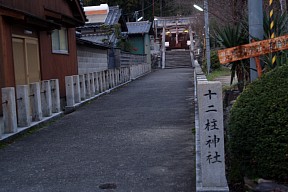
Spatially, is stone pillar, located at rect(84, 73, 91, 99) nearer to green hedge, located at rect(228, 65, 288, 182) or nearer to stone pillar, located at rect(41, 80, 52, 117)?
stone pillar, located at rect(41, 80, 52, 117)

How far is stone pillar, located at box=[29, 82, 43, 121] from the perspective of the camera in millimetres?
10336

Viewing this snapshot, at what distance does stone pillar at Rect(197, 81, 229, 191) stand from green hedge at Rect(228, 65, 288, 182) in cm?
29

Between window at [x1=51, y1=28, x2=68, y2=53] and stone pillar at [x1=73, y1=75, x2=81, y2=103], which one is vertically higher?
window at [x1=51, y1=28, x2=68, y2=53]

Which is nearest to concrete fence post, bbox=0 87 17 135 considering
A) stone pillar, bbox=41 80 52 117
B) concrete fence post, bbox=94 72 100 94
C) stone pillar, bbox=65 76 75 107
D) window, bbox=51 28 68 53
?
stone pillar, bbox=41 80 52 117

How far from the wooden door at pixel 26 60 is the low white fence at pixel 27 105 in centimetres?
69

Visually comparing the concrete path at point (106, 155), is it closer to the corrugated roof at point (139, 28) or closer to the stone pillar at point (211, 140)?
the stone pillar at point (211, 140)

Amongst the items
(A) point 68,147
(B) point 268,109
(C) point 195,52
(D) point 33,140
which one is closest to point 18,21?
(D) point 33,140

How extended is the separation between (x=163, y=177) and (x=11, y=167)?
105 inches

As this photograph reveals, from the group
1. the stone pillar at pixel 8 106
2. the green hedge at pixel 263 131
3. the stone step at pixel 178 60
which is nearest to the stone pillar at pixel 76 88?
the stone pillar at pixel 8 106

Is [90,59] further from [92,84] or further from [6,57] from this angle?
[6,57]

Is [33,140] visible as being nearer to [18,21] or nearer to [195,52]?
[18,21]

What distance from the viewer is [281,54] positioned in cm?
736

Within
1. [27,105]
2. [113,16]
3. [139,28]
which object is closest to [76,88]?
[27,105]

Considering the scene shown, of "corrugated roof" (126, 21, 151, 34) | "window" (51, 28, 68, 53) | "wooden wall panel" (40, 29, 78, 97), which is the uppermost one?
"corrugated roof" (126, 21, 151, 34)
